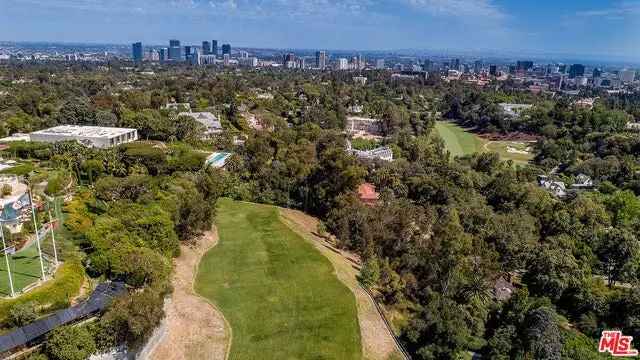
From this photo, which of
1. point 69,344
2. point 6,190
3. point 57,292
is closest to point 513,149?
point 6,190

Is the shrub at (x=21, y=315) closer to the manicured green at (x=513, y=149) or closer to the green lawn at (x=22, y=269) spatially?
the green lawn at (x=22, y=269)

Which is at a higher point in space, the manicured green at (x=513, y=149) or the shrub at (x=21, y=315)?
the shrub at (x=21, y=315)

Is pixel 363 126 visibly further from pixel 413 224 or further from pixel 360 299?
pixel 360 299

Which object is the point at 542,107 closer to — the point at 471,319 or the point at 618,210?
the point at 618,210

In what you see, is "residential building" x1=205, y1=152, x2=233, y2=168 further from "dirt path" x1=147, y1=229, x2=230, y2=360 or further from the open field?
the open field

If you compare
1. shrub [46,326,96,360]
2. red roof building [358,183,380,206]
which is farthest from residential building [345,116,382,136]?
shrub [46,326,96,360]

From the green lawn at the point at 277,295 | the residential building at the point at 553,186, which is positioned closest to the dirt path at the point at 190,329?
the green lawn at the point at 277,295
